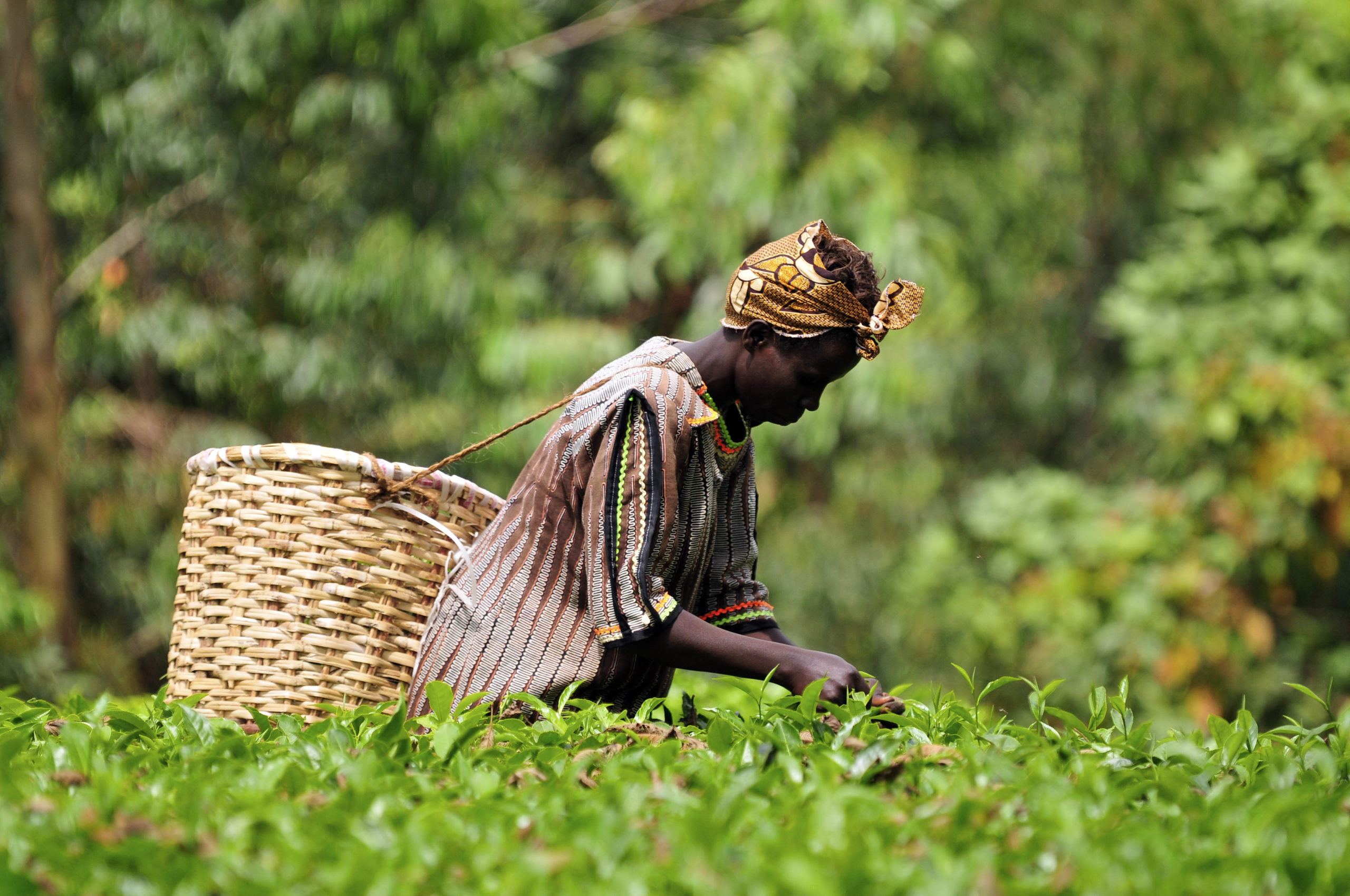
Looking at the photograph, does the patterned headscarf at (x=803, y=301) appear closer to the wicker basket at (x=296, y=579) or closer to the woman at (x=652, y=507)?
the woman at (x=652, y=507)

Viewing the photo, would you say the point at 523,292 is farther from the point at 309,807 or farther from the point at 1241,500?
the point at 309,807

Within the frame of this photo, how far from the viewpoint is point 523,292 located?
9047 mm

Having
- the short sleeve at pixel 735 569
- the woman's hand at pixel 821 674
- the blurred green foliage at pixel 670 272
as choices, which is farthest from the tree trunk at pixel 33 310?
the woman's hand at pixel 821 674

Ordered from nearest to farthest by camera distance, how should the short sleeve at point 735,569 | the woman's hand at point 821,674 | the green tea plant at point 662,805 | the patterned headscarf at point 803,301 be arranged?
the green tea plant at point 662,805 < the woman's hand at point 821,674 < the patterned headscarf at point 803,301 < the short sleeve at point 735,569

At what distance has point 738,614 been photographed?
287 centimetres

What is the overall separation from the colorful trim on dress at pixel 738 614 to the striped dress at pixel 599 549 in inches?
4.7

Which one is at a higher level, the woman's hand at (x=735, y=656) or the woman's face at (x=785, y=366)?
the woman's face at (x=785, y=366)

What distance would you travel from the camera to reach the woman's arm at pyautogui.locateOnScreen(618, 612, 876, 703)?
2346 millimetres

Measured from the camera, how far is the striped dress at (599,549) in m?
2.34

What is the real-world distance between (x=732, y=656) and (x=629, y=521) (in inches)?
11.5

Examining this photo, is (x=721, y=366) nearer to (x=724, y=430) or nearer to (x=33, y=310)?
(x=724, y=430)

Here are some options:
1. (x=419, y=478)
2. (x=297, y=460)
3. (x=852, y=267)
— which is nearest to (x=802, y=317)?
(x=852, y=267)

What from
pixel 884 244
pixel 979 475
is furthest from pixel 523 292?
pixel 979 475

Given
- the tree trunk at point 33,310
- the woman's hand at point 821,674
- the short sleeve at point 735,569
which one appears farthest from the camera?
the tree trunk at point 33,310
